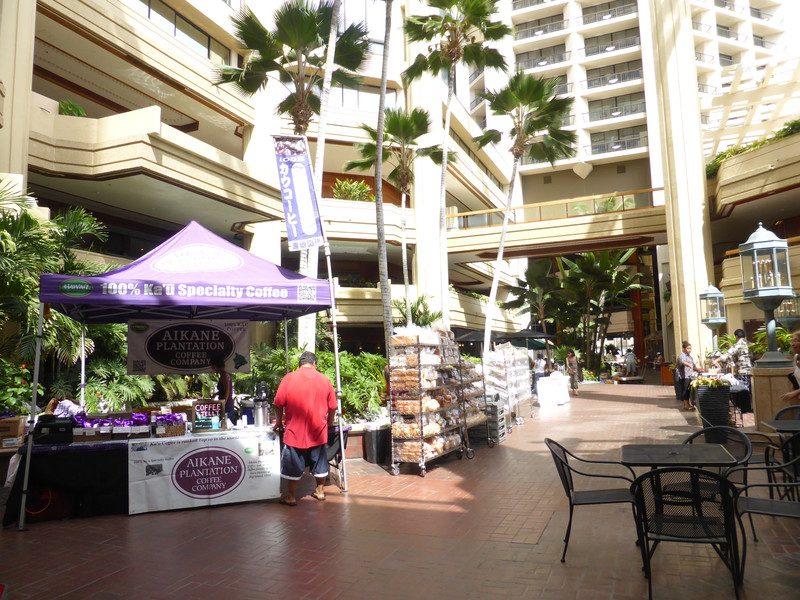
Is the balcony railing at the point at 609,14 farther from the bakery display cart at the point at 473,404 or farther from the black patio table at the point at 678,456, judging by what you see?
the black patio table at the point at 678,456

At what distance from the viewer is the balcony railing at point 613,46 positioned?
140 ft

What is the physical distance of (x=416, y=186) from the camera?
25.4 m

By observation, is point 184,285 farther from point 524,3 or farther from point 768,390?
point 524,3

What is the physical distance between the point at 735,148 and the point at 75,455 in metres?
22.4

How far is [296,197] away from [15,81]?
7.36 m

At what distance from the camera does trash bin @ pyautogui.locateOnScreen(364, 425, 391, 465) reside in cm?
959

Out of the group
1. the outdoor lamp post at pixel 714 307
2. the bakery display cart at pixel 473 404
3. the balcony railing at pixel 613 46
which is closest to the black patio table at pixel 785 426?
the bakery display cart at pixel 473 404

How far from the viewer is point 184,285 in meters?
7.05

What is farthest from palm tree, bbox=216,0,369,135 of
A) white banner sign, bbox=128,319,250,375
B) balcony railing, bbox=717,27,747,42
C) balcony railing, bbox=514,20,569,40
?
balcony railing, bbox=717,27,747,42

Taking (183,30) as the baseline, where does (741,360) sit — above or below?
below

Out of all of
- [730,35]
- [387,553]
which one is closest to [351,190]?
[387,553]

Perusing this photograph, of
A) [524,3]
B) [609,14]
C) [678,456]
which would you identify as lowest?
[678,456]

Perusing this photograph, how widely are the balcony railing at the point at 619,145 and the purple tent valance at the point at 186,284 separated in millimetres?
39646

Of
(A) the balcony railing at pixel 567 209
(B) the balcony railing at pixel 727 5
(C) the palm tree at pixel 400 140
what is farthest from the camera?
(B) the balcony railing at pixel 727 5
